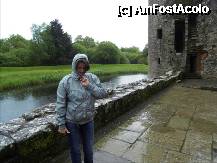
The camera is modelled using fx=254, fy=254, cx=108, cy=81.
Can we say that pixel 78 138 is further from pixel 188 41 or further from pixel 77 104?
pixel 188 41

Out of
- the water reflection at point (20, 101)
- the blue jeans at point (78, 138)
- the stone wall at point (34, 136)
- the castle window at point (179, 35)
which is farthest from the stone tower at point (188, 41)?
the blue jeans at point (78, 138)

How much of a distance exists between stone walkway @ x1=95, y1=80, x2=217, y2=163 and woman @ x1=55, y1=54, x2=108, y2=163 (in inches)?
26.8

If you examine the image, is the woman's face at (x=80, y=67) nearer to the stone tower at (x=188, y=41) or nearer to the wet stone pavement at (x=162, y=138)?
the wet stone pavement at (x=162, y=138)

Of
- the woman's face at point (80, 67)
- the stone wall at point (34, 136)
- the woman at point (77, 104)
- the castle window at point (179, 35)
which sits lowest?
the stone wall at point (34, 136)

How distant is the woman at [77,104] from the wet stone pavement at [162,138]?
605 millimetres

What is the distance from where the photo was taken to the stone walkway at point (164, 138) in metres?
3.25

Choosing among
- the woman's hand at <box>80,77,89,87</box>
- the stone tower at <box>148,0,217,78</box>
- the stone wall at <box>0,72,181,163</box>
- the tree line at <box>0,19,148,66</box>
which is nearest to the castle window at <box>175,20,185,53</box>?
the stone tower at <box>148,0,217,78</box>

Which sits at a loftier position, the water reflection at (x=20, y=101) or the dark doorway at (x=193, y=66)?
the dark doorway at (x=193, y=66)

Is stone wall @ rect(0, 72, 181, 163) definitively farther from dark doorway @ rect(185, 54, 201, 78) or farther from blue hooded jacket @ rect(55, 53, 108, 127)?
dark doorway @ rect(185, 54, 201, 78)

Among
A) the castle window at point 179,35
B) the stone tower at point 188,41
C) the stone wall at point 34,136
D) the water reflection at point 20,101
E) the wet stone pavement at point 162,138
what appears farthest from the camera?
the castle window at point 179,35

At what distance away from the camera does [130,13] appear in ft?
42.4

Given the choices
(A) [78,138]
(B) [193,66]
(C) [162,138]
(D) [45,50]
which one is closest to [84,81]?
(A) [78,138]

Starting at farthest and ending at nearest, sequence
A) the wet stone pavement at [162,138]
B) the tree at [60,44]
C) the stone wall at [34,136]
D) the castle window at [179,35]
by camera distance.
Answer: the tree at [60,44] < the castle window at [179,35] < the wet stone pavement at [162,138] < the stone wall at [34,136]

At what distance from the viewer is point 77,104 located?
2516 mm
